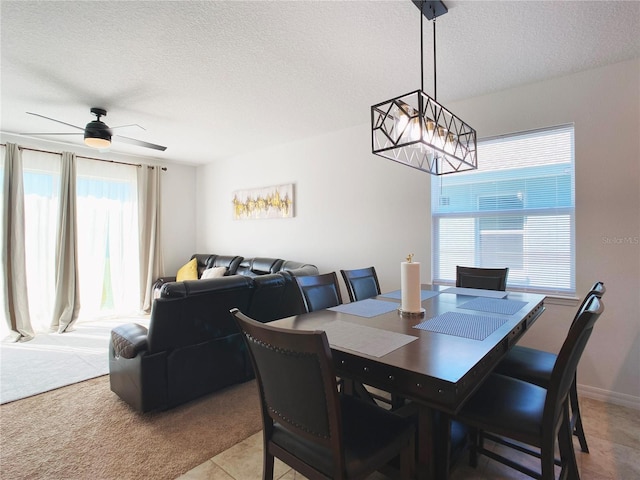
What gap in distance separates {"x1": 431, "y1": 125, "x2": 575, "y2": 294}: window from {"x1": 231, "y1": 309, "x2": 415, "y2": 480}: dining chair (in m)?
2.18

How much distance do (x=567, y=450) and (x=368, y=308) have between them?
1121 mm

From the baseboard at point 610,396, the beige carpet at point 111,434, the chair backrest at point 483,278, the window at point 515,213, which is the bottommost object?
the beige carpet at point 111,434

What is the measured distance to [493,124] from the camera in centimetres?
297

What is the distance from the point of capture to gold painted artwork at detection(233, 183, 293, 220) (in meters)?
4.61

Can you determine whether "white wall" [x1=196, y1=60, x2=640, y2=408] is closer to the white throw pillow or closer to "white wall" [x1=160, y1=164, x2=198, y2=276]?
the white throw pillow

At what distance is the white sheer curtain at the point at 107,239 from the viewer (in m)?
4.69

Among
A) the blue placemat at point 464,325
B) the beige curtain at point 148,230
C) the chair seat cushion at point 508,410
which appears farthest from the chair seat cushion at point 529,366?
the beige curtain at point 148,230

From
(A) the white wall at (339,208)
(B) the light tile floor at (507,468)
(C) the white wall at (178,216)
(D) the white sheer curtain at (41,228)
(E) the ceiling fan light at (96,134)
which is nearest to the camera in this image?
(B) the light tile floor at (507,468)

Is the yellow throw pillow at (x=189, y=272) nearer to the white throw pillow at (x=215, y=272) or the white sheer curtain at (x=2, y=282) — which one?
the white throw pillow at (x=215, y=272)

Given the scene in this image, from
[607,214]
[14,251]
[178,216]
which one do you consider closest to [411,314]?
[607,214]

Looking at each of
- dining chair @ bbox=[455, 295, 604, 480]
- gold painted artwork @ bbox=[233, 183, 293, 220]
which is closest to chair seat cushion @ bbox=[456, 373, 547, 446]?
dining chair @ bbox=[455, 295, 604, 480]

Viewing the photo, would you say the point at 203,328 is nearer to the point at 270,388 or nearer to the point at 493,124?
the point at 270,388

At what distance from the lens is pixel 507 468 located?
1.74m

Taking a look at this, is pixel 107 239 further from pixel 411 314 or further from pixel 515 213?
pixel 515 213
